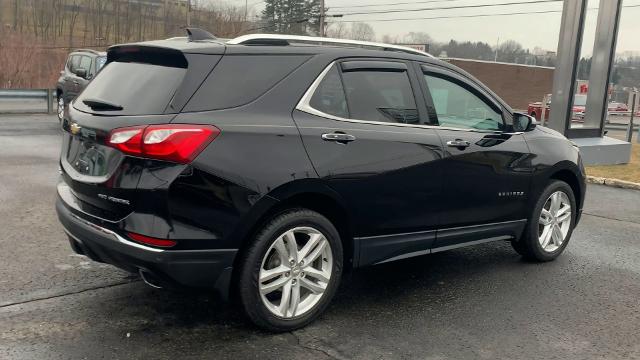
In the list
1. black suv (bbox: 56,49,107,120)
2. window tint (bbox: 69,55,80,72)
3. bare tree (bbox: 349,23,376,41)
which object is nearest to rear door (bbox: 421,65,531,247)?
black suv (bbox: 56,49,107,120)

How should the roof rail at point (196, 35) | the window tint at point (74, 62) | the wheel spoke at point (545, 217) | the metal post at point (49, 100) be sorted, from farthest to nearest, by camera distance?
the metal post at point (49, 100) < the window tint at point (74, 62) < the wheel spoke at point (545, 217) < the roof rail at point (196, 35)

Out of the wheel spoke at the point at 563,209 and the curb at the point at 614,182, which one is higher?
the wheel spoke at the point at 563,209

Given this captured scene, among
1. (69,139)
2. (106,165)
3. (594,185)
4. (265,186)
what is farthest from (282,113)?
(594,185)

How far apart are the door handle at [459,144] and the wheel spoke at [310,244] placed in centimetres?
133

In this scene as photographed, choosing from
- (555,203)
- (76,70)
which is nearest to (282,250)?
(555,203)

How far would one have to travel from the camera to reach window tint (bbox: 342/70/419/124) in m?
3.92

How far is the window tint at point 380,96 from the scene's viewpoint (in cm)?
392

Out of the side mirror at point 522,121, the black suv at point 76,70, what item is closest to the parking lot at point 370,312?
the side mirror at point 522,121

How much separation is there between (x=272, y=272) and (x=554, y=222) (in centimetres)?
312

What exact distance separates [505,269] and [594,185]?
6139mm

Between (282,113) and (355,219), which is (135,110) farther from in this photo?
(355,219)

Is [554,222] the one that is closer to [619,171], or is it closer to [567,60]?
[619,171]

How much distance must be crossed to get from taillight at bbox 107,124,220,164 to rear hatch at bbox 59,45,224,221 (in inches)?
1.6

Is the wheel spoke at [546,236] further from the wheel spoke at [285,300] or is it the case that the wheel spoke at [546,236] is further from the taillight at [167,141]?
the taillight at [167,141]
